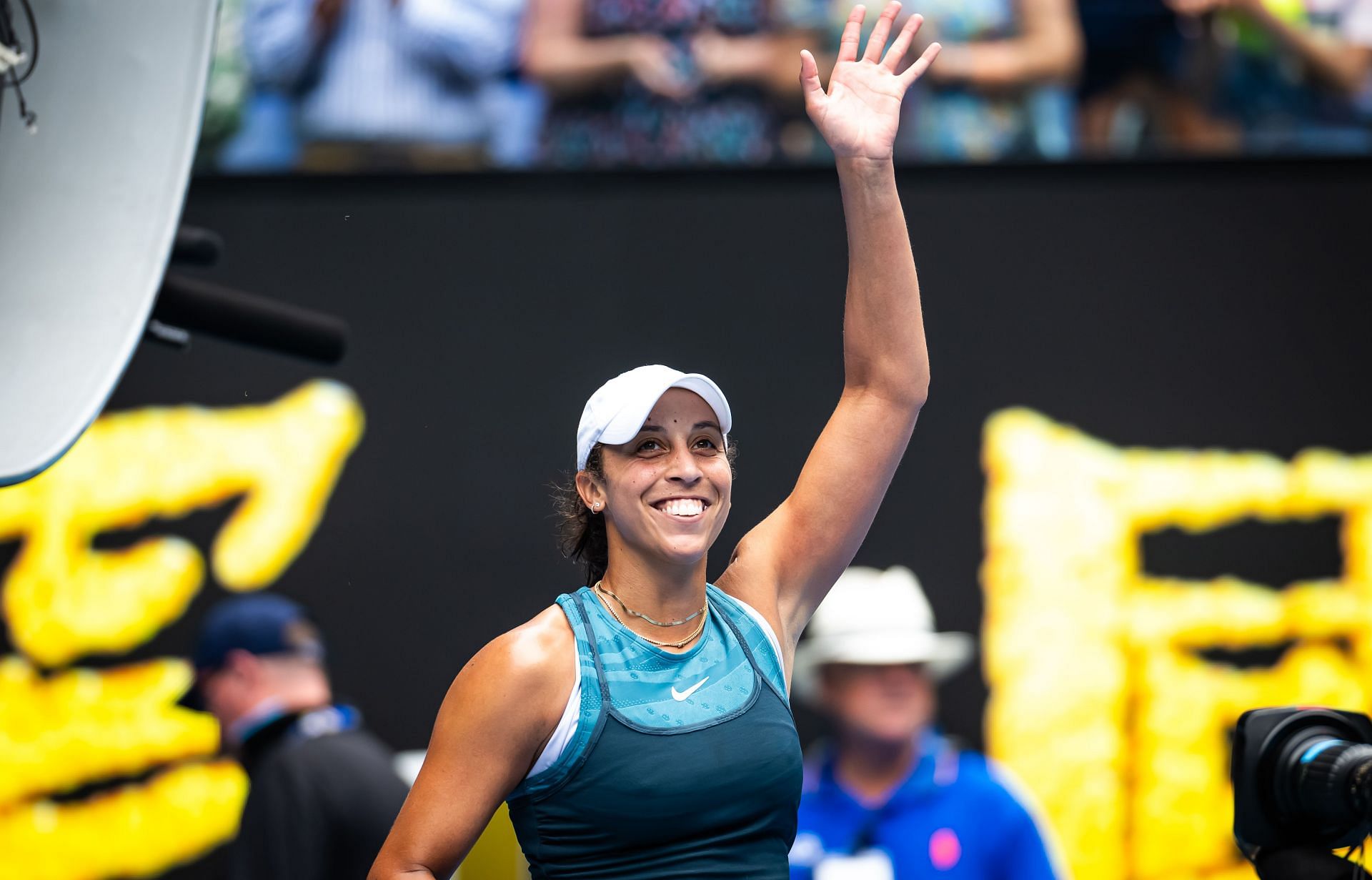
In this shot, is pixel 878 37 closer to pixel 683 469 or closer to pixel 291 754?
pixel 683 469

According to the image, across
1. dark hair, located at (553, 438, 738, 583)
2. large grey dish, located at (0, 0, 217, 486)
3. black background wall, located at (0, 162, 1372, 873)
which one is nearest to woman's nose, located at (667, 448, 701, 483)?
dark hair, located at (553, 438, 738, 583)

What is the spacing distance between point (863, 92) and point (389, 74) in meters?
2.77

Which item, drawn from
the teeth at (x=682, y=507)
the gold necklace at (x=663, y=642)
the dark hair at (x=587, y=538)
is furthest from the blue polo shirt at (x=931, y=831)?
the teeth at (x=682, y=507)

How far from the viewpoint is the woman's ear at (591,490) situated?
2.21 metres

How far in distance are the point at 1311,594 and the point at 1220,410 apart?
0.61m

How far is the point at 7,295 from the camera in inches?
62.7

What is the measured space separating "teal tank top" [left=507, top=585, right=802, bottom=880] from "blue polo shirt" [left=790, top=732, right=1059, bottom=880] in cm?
189

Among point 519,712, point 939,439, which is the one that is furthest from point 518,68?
point 519,712

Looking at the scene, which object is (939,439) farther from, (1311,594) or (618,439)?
(618,439)

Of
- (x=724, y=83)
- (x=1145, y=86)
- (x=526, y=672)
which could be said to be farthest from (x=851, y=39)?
(x=1145, y=86)

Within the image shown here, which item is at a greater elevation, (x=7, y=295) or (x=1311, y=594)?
(x=7, y=295)

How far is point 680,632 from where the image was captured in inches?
84.5

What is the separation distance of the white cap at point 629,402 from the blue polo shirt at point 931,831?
2028mm

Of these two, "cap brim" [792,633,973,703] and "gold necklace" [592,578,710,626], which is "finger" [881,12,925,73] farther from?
"cap brim" [792,633,973,703]
